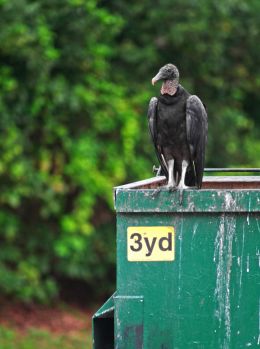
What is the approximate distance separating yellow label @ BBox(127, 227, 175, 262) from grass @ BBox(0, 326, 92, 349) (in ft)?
15.9

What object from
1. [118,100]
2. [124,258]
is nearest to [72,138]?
[118,100]

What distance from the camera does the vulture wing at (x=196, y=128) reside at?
5.12 m

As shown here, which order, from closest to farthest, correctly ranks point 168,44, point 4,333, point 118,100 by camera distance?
1. point 4,333
2. point 118,100
3. point 168,44

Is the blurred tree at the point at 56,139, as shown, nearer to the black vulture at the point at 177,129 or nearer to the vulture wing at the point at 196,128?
the black vulture at the point at 177,129

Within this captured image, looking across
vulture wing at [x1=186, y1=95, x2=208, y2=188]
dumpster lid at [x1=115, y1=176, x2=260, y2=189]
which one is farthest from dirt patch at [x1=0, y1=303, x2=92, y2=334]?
vulture wing at [x1=186, y1=95, x2=208, y2=188]

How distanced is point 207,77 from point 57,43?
6.32ft

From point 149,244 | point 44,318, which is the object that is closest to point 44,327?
point 44,318

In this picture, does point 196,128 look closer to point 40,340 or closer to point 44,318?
point 40,340

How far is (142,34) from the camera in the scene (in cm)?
1041

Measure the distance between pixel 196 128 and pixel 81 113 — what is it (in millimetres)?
4656

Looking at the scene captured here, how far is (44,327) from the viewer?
968 centimetres

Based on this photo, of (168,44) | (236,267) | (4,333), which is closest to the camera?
(236,267)

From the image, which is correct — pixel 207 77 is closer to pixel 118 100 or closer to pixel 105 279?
pixel 118 100

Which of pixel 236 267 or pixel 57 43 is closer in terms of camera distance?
pixel 236 267
